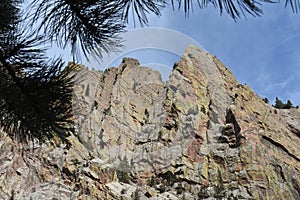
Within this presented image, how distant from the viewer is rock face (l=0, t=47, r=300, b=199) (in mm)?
33719

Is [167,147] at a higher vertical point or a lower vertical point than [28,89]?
higher

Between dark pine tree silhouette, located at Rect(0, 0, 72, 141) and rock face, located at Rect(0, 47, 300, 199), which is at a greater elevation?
rock face, located at Rect(0, 47, 300, 199)

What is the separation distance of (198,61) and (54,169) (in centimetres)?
1962

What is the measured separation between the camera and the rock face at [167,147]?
33.7 m

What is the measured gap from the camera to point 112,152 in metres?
38.0

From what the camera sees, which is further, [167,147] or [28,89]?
[167,147]

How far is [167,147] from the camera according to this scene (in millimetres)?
39312

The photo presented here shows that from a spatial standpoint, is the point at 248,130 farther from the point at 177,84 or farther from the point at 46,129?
the point at 46,129

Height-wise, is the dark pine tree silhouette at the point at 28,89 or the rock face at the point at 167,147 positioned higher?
the rock face at the point at 167,147

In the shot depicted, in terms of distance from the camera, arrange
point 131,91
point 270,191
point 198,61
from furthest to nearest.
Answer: point 198,61
point 131,91
point 270,191

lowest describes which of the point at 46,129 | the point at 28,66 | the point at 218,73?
the point at 46,129

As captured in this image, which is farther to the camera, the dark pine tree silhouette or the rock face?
the rock face

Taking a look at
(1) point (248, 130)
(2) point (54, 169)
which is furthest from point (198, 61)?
(2) point (54, 169)

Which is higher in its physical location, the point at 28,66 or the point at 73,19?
the point at 73,19
